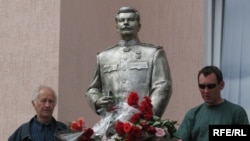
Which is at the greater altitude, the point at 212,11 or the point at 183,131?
the point at 212,11

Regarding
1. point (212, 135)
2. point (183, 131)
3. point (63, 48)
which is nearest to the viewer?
point (212, 135)

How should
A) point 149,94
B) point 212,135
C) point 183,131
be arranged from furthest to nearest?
1. point 149,94
2. point 183,131
3. point 212,135

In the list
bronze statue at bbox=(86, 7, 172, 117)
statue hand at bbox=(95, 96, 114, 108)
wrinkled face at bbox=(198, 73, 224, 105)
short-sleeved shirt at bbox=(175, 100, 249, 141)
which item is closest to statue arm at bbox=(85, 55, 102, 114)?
bronze statue at bbox=(86, 7, 172, 117)

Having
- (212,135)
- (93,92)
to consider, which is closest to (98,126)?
(93,92)

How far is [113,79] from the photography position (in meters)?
9.96

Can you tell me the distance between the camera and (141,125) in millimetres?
9133

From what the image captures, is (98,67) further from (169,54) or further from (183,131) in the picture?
(169,54)

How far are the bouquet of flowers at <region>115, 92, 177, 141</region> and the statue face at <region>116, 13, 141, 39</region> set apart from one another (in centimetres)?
81

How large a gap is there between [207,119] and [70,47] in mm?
3728

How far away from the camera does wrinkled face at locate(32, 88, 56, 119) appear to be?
9.73 m

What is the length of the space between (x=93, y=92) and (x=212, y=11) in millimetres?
3239

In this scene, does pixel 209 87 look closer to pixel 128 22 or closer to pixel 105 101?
pixel 105 101

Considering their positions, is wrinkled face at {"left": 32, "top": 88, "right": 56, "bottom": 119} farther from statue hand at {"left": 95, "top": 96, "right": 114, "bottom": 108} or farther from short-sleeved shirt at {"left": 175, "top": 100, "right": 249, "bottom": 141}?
short-sleeved shirt at {"left": 175, "top": 100, "right": 249, "bottom": 141}

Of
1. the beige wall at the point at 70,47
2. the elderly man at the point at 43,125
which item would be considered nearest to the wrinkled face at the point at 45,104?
the elderly man at the point at 43,125
